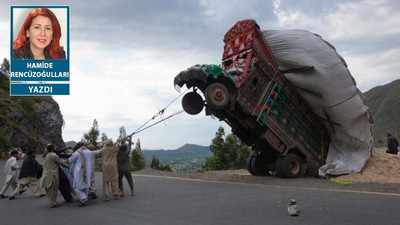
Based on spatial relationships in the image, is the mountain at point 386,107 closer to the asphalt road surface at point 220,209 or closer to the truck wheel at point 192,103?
the truck wheel at point 192,103

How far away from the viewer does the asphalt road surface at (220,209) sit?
595 centimetres

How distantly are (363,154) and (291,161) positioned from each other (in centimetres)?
256

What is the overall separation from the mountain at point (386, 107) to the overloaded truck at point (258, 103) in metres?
52.1

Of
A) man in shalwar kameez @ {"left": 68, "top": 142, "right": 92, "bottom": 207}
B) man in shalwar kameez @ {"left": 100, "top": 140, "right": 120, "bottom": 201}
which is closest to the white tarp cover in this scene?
man in shalwar kameez @ {"left": 100, "top": 140, "right": 120, "bottom": 201}

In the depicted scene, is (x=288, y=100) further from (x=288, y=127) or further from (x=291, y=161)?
(x=291, y=161)

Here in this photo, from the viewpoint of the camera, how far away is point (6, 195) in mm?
10492

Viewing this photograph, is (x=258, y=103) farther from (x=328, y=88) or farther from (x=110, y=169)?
(x=110, y=169)

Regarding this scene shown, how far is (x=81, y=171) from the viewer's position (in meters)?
8.48

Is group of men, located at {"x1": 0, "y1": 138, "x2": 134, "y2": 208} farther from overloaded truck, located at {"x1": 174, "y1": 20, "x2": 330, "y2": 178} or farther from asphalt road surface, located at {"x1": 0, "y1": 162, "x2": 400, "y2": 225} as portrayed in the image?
overloaded truck, located at {"x1": 174, "y1": 20, "x2": 330, "y2": 178}

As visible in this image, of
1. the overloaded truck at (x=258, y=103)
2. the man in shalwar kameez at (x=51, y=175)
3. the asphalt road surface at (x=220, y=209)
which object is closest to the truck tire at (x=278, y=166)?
the overloaded truck at (x=258, y=103)

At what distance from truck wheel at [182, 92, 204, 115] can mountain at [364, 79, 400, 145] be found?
54798 mm

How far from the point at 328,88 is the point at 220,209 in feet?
20.9

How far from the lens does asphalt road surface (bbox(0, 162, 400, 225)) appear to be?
5953 mm

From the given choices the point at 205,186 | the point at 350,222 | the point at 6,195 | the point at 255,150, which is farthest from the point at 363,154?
the point at 6,195
